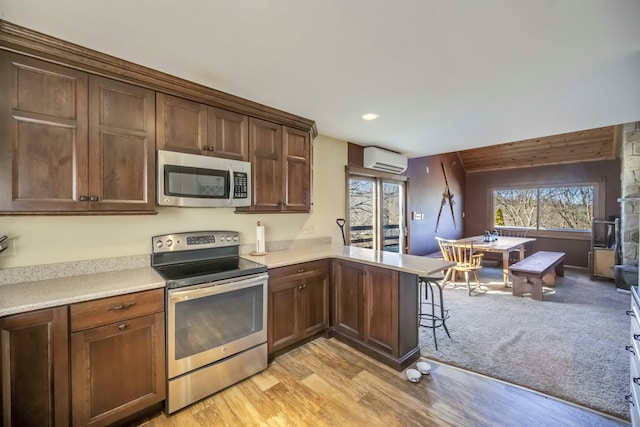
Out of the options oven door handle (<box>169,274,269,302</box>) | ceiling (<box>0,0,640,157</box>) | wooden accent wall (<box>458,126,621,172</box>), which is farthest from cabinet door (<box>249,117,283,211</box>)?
wooden accent wall (<box>458,126,621,172</box>)

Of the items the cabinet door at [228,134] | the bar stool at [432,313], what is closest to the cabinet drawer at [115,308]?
the cabinet door at [228,134]

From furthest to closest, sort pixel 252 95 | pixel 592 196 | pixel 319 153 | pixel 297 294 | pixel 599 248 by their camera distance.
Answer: pixel 592 196, pixel 599 248, pixel 319 153, pixel 297 294, pixel 252 95

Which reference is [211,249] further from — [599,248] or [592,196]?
[592,196]

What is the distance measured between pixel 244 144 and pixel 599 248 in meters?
6.77

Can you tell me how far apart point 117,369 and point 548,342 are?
12.2ft

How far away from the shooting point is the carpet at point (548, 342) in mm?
2125

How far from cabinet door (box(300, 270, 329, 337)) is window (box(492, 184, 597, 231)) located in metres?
6.37

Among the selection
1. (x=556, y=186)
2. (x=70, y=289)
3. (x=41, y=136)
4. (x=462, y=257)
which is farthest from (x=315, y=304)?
(x=556, y=186)

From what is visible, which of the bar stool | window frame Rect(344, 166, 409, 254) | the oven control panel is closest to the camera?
the oven control panel

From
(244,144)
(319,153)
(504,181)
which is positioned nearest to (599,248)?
(504,181)

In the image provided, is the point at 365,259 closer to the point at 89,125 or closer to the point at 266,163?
the point at 266,163

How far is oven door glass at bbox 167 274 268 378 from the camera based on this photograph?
184cm

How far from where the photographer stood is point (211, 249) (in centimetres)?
254

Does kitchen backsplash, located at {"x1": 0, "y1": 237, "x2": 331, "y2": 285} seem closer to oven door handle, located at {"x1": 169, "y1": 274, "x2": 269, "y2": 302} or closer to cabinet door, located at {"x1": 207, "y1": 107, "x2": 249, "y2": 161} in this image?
oven door handle, located at {"x1": 169, "y1": 274, "x2": 269, "y2": 302}
